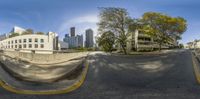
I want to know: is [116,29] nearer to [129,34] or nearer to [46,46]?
[129,34]

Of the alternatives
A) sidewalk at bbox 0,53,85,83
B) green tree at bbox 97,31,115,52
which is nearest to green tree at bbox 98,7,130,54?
green tree at bbox 97,31,115,52

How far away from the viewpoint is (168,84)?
8.48m

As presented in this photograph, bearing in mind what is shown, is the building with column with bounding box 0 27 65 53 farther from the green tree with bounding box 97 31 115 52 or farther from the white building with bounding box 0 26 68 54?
the green tree with bounding box 97 31 115 52

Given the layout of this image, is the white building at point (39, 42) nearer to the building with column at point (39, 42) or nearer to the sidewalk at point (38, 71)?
the building with column at point (39, 42)

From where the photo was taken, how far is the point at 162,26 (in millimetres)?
67875

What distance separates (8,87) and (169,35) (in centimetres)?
6697

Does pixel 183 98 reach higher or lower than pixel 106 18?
lower

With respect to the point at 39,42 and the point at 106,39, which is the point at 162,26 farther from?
the point at 39,42

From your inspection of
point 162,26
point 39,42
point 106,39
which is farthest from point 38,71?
point 39,42

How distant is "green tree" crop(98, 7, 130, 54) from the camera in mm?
52469

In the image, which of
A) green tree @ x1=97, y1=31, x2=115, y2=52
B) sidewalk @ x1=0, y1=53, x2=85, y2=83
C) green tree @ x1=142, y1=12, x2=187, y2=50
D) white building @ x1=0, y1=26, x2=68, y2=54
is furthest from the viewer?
white building @ x1=0, y1=26, x2=68, y2=54

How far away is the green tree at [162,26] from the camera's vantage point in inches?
2554

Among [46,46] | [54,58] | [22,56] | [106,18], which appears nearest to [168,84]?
[22,56]

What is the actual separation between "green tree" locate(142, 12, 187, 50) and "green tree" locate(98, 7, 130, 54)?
11.0m
